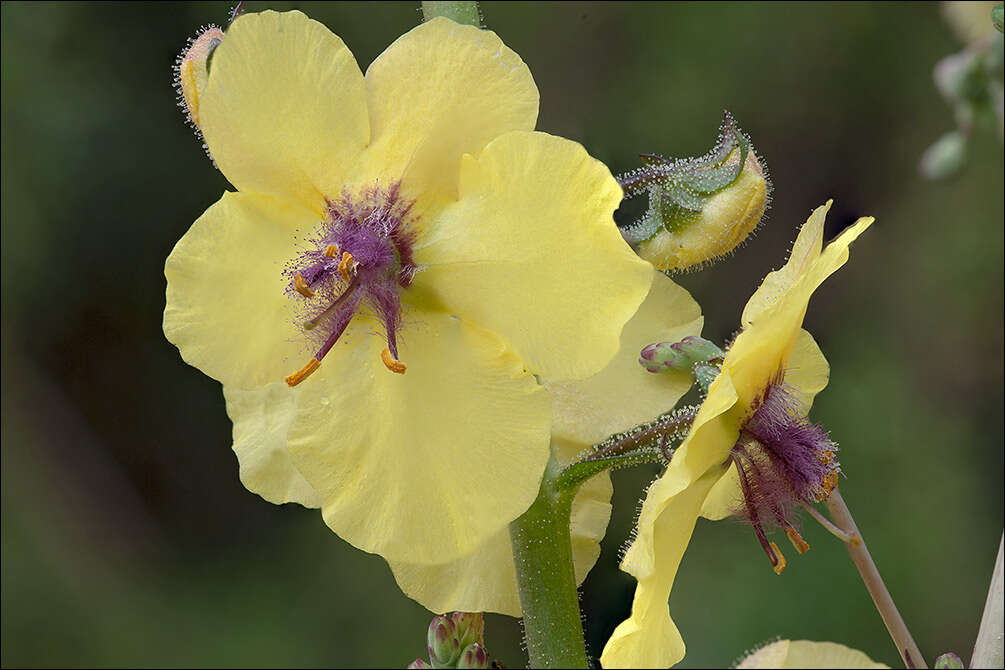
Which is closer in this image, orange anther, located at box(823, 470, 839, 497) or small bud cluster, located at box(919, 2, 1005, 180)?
orange anther, located at box(823, 470, 839, 497)

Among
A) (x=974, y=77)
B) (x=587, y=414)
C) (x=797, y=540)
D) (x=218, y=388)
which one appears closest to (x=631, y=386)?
(x=587, y=414)

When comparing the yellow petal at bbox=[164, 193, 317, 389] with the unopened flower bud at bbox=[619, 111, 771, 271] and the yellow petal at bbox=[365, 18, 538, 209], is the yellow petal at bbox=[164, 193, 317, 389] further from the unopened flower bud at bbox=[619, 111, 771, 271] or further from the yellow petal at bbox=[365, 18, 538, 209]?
the unopened flower bud at bbox=[619, 111, 771, 271]

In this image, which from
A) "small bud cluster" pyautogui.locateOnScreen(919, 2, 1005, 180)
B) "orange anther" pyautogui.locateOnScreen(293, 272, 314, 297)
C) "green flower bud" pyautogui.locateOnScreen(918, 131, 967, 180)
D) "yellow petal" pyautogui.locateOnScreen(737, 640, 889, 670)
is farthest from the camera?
"green flower bud" pyautogui.locateOnScreen(918, 131, 967, 180)

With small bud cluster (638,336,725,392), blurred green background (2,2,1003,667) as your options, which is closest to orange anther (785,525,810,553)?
small bud cluster (638,336,725,392)

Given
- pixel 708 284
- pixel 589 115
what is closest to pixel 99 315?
pixel 589 115

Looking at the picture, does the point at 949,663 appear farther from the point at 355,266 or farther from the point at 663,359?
the point at 355,266

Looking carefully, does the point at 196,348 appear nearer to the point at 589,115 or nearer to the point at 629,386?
the point at 629,386

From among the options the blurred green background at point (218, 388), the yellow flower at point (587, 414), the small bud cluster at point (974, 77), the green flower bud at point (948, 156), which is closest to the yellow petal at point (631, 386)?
the yellow flower at point (587, 414)
